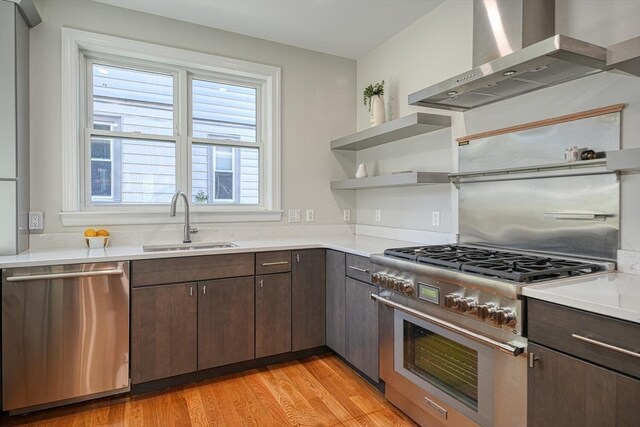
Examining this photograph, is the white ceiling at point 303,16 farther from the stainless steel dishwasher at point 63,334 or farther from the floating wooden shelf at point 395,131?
the stainless steel dishwasher at point 63,334

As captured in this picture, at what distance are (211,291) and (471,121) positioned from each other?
82.3 inches

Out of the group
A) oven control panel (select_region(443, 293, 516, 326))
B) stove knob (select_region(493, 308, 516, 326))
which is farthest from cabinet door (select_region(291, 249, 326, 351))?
stove knob (select_region(493, 308, 516, 326))

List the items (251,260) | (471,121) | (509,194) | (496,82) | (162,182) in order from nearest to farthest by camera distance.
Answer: (496,82), (509,194), (471,121), (251,260), (162,182)

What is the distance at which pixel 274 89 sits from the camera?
338 cm

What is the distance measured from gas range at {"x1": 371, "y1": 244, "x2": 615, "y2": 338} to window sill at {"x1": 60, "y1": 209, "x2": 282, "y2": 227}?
139 cm

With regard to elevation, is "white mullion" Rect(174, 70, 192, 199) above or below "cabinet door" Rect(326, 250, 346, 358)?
above

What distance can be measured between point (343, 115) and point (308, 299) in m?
1.86

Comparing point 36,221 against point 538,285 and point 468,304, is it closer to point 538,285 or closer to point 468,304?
point 468,304

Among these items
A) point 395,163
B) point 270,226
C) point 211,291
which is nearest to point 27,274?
point 211,291

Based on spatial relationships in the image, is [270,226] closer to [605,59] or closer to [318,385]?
[318,385]

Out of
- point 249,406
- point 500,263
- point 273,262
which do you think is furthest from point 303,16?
point 249,406

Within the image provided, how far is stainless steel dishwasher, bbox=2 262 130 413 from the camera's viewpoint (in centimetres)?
208

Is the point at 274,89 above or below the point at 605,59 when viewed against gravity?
above

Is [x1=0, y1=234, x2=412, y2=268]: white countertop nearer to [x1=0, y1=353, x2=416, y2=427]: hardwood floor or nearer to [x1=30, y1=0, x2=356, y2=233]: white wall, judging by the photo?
[x1=30, y1=0, x2=356, y2=233]: white wall
